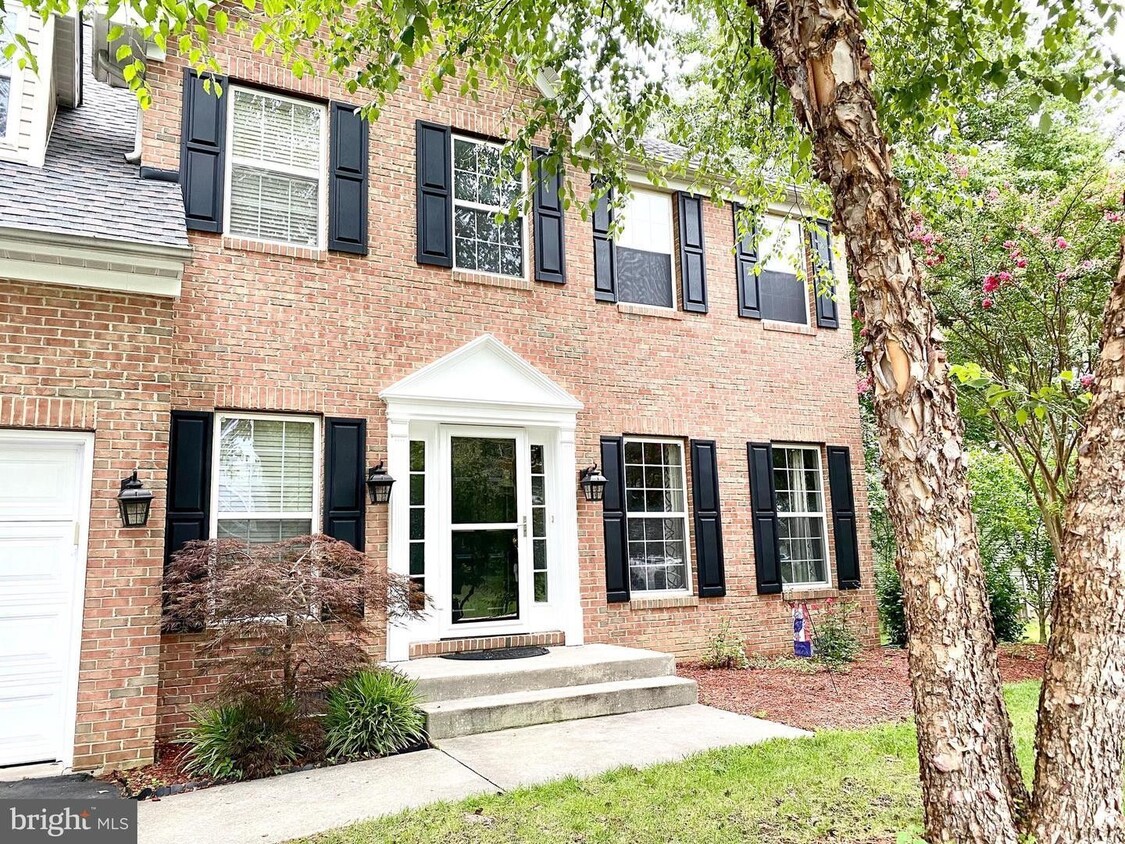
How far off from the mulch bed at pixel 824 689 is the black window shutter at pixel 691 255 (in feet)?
14.1

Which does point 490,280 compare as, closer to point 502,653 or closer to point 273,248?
point 273,248

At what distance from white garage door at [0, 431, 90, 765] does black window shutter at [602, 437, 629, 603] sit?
190 inches

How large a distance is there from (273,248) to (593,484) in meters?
3.92

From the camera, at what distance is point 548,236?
8.34 metres

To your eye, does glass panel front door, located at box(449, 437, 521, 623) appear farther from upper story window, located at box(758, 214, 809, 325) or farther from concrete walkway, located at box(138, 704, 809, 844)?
upper story window, located at box(758, 214, 809, 325)

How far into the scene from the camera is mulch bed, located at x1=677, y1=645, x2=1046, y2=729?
245 inches

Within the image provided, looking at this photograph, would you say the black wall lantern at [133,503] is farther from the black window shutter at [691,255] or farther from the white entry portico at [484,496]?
the black window shutter at [691,255]

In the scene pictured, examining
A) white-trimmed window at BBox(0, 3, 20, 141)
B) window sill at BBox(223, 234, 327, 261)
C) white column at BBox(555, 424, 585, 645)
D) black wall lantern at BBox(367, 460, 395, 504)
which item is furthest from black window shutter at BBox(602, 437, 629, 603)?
white-trimmed window at BBox(0, 3, 20, 141)

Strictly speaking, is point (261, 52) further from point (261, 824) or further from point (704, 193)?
point (261, 824)

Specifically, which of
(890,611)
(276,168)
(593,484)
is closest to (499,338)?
(593,484)

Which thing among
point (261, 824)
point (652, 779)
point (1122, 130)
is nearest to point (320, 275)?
point (261, 824)

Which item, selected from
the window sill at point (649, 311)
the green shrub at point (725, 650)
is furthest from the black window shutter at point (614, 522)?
the window sill at point (649, 311)

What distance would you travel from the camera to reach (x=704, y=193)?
378 inches

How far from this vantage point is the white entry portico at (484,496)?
7.21 metres
